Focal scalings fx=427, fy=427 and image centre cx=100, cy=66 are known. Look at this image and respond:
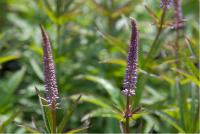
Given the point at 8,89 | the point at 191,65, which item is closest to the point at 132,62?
the point at 191,65

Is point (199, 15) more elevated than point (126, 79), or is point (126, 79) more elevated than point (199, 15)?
point (199, 15)

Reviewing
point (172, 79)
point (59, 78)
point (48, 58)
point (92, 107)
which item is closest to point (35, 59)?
point (59, 78)

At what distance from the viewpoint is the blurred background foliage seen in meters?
3.10

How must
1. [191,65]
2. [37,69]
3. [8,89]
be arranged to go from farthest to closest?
[37,69] < [8,89] < [191,65]

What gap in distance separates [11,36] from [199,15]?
243cm

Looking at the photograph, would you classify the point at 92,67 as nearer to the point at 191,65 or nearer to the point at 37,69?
the point at 37,69

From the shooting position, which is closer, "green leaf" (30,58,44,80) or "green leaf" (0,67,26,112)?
"green leaf" (0,67,26,112)

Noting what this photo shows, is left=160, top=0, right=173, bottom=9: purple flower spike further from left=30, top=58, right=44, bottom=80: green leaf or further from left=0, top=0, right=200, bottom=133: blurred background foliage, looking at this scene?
left=30, top=58, right=44, bottom=80: green leaf

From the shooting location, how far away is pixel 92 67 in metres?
3.95

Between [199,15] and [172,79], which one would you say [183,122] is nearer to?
[172,79]

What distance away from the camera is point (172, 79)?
11.4 feet

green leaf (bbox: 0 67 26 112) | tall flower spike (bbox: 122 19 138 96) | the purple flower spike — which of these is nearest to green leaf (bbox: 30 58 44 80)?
green leaf (bbox: 0 67 26 112)

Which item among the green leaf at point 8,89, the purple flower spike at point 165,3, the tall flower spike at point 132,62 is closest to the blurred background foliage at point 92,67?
the green leaf at point 8,89

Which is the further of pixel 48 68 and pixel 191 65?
pixel 191 65
